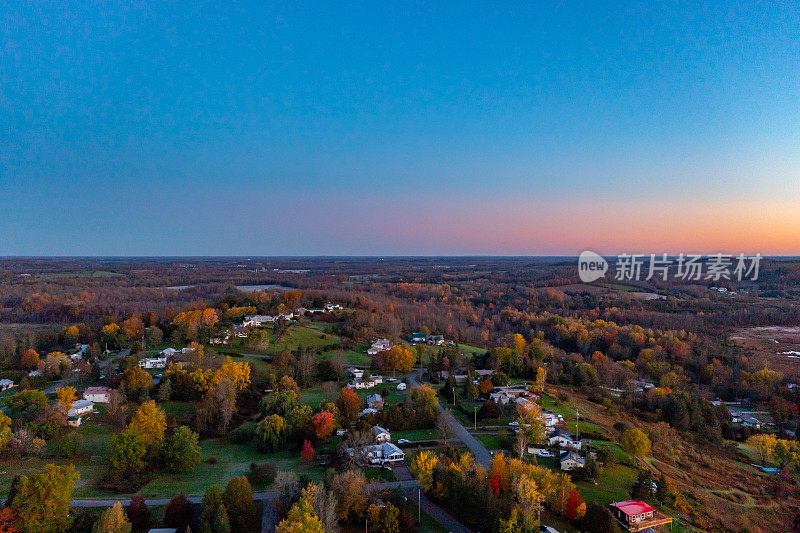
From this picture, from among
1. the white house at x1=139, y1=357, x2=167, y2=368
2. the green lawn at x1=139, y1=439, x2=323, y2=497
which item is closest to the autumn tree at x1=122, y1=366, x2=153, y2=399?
the white house at x1=139, y1=357, x2=167, y2=368

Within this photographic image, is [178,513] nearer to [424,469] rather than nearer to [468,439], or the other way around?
[424,469]

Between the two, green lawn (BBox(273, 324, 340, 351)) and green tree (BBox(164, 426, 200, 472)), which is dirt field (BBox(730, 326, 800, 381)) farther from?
green tree (BBox(164, 426, 200, 472))

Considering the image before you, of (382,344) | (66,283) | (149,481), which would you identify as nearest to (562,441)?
(149,481)

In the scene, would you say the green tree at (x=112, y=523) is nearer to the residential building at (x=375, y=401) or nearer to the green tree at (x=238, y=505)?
the green tree at (x=238, y=505)

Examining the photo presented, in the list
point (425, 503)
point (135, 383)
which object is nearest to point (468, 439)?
point (425, 503)

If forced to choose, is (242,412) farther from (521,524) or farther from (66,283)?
(66,283)
